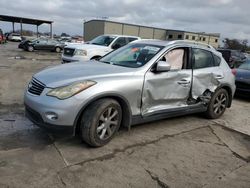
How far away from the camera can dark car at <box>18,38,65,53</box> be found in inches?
1096

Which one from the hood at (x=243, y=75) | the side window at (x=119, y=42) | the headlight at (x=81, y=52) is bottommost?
the hood at (x=243, y=75)

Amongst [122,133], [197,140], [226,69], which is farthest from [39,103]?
[226,69]

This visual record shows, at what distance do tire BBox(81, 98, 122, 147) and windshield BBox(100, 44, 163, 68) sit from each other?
0.96 m

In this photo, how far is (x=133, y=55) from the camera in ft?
16.8

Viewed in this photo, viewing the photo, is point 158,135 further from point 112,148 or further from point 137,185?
point 137,185

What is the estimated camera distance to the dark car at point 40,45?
2783 centimetres

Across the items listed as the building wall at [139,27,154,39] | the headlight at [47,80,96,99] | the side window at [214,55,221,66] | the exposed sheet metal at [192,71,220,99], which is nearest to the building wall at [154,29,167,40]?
the building wall at [139,27,154,39]

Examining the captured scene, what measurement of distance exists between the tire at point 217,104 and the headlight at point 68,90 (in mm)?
3184

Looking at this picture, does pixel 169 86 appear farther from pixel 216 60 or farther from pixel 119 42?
pixel 119 42

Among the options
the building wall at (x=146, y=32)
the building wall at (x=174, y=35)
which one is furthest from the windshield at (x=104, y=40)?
the building wall at (x=174, y=35)

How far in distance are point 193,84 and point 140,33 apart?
55462mm

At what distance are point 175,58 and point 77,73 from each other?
197 centimetres

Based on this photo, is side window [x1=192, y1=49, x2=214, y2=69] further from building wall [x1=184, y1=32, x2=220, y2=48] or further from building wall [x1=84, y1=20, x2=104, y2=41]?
building wall [x1=184, y1=32, x2=220, y2=48]

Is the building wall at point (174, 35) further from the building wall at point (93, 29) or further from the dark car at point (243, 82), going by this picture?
the dark car at point (243, 82)
